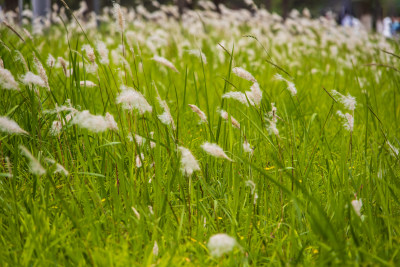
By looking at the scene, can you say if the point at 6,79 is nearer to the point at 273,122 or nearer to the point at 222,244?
the point at 222,244

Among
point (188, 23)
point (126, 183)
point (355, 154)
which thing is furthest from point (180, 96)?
point (188, 23)

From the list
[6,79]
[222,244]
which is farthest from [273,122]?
[6,79]

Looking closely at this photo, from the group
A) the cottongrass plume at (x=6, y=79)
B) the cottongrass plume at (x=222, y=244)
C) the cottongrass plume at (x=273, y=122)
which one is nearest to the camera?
the cottongrass plume at (x=222, y=244)

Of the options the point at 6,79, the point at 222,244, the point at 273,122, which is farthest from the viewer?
the point at 273,122

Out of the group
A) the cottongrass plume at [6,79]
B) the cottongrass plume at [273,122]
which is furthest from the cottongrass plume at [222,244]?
the cottongrass plume at [6,79]

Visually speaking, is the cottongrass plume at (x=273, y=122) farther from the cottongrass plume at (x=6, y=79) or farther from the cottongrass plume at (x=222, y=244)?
→ the cottongrass plume at (x=6, y=79)

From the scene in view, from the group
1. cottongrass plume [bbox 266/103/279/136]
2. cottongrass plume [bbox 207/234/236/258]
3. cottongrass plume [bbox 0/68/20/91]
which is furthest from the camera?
cottongrass plume [bbox 266/103/279/136]

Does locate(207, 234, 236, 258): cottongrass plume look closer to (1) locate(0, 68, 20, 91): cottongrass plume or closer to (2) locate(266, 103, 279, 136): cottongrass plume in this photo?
(2) locate(266, 103, 279, 136): cottongrass plume

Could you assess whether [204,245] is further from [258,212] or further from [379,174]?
[379,174]

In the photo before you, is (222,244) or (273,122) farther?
(273,122)

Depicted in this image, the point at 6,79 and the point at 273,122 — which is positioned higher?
the point at 6,79

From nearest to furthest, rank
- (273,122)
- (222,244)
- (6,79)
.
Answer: (222,244)
(6,79)
(273,122)

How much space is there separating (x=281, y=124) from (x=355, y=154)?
1.91ft

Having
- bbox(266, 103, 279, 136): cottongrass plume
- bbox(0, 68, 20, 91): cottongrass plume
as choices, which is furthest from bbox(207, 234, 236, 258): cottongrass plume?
bbox(0, 68, 20, 91): cottongrass plume
